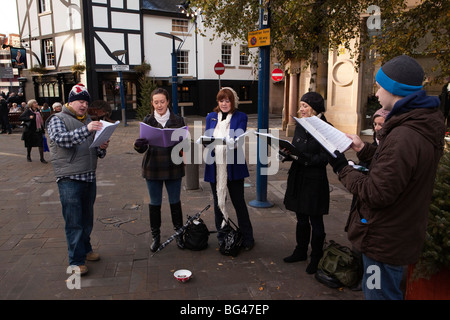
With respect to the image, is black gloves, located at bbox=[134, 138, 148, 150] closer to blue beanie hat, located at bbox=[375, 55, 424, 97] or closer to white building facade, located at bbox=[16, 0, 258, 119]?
blue beanie hat, located at bbox=[375, 55, 424, 97]

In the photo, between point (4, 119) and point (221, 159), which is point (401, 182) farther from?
point (4, 119)

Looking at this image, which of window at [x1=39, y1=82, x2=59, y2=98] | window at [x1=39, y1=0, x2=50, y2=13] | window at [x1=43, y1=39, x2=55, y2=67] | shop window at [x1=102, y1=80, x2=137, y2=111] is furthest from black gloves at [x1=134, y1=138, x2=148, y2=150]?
window at [x1=39, y1=0, x2=50, y2=13]

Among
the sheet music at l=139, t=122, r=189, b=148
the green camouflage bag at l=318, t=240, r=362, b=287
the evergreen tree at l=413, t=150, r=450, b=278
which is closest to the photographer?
the evergreen tree at l=413, t=150, r=450, b=278

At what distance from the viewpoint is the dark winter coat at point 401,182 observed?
189 cm

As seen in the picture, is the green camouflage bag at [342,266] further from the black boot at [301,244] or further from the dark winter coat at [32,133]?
the dark winter coat at [32,133]

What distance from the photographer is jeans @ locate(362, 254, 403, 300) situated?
6.95 ft

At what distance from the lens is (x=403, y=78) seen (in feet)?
6.51

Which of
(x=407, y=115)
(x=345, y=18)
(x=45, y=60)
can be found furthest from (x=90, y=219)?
(x=45, y=60)

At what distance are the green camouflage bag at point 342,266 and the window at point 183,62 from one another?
77.9ft

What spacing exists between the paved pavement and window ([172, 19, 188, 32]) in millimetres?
20625

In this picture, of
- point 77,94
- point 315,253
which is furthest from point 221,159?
point 77,94

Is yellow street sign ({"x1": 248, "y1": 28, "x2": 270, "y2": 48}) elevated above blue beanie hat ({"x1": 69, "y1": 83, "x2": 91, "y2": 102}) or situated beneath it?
elevated above

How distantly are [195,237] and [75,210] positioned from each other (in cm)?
140
